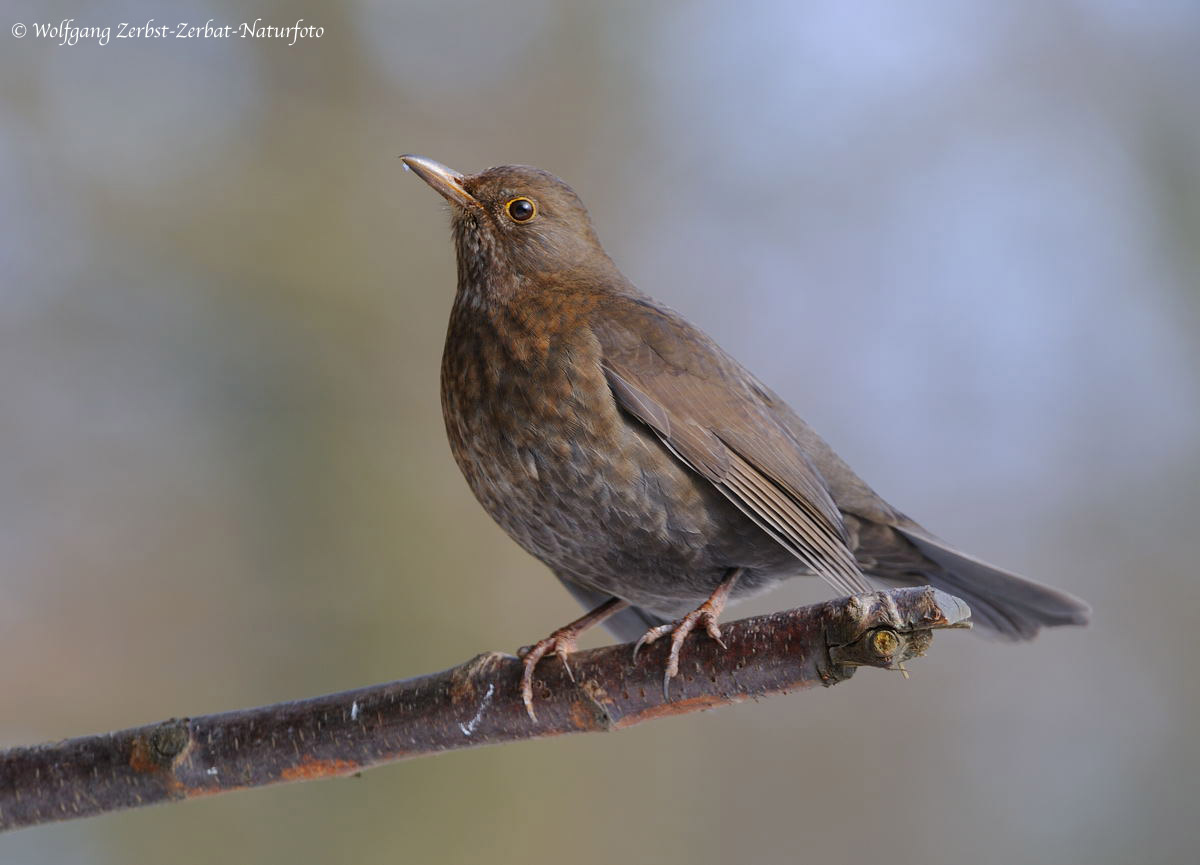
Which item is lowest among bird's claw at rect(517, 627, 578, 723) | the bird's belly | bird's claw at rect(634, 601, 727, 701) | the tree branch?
the tree branch

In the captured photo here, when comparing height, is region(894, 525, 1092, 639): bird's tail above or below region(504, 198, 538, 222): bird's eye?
below

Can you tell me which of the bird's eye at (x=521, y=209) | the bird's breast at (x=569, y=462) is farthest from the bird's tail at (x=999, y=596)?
the bird's eye at (x=521, y=209)

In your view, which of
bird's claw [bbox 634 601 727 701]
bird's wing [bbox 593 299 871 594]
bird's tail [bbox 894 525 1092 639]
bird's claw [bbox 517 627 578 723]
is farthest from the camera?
bird's tail [bbox 894 525 1092 639]

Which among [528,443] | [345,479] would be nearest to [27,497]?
[345,479]

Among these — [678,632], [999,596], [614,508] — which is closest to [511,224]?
[614,508]

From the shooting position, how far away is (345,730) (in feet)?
10.9

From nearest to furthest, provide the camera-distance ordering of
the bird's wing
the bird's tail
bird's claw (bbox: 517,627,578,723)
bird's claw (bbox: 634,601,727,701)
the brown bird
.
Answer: bird's claw (bbox: 634,601,727,701) < bird's claw (bbox: 517,627,578,723) < the brown bird < the bird's wing < the bird's tail

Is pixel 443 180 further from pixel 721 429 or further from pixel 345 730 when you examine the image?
pixel 345 730

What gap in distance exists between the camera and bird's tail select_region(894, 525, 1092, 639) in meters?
3.94

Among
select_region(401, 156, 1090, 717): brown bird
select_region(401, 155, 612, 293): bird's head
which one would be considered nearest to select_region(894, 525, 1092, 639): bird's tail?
select_region(401, 156, 1090, 717): brown bird

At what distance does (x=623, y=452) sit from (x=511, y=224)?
108 centimetres

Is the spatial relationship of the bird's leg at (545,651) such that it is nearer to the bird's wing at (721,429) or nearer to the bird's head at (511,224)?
the bird's wing at (721,429)

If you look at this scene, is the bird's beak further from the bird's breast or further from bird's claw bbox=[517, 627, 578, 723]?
bird's claw bbox=[517, 627, 578, 723]

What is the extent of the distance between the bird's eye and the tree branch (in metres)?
1.54
